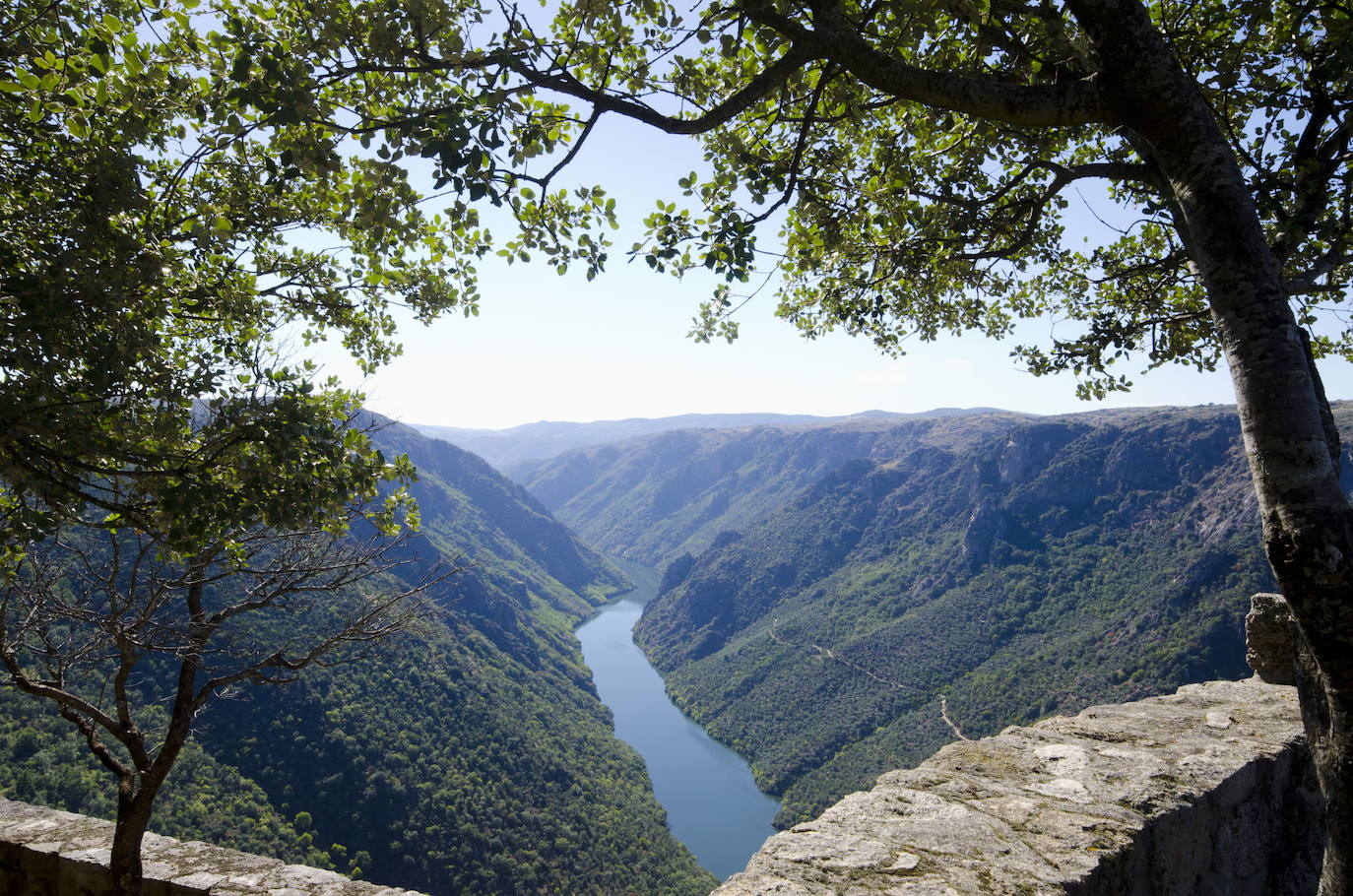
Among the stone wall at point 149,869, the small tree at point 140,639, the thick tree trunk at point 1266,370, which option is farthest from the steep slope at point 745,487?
the thick tree trunk at point 1266,370

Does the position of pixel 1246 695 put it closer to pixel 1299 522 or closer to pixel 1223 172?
pixel 1299 522

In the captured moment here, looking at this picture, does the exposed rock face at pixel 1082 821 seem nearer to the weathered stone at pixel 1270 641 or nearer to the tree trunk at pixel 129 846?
the weathered stone at pixel 1270 641

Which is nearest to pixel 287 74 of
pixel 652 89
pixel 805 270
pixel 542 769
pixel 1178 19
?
pixel 652 89

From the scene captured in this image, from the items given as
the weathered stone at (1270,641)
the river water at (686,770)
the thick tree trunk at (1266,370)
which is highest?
the thick tree trunk at (1266,370)

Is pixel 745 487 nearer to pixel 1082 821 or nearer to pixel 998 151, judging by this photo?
pixel 998 151

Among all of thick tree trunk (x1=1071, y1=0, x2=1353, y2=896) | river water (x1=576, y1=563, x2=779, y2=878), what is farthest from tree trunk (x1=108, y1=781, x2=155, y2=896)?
river water (x1=576, y1=563, x2=779, y2=878)

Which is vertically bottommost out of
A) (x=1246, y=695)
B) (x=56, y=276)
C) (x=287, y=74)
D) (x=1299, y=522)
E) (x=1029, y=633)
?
(x=1029, y=633)

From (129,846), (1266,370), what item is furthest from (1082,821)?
(129,846)
